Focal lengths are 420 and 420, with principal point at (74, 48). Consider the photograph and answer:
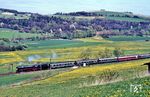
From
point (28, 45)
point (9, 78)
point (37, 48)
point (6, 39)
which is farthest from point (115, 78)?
point (6, 39)

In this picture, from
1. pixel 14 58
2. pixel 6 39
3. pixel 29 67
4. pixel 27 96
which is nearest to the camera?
pixel 27 96

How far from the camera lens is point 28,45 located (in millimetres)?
149250

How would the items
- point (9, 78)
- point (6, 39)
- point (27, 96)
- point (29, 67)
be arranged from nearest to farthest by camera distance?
1. point (27, 96)
2. point (9, 78)
3. point (29, 67)
4. point (6, 39)

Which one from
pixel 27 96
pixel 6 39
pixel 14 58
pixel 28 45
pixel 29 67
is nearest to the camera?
pixel 27 96

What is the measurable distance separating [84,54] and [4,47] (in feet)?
121

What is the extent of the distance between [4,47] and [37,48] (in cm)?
1079

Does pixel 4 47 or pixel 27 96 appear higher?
pixel 27 96

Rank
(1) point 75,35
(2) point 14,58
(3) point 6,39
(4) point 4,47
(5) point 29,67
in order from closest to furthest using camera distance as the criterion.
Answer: (5) point 29,67
(2) point 14,58
(4) point 4,47
(3) point 6,39
(1) point 75,35

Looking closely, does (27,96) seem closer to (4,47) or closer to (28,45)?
(4,47)

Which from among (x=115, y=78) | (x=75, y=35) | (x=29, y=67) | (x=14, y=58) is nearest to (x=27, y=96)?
(x=115, y=78)

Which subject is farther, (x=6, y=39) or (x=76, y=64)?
(x=6, y=39)

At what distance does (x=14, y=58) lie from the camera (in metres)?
111

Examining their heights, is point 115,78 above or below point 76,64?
above

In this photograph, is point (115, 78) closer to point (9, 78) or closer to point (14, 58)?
point (9, 78)
